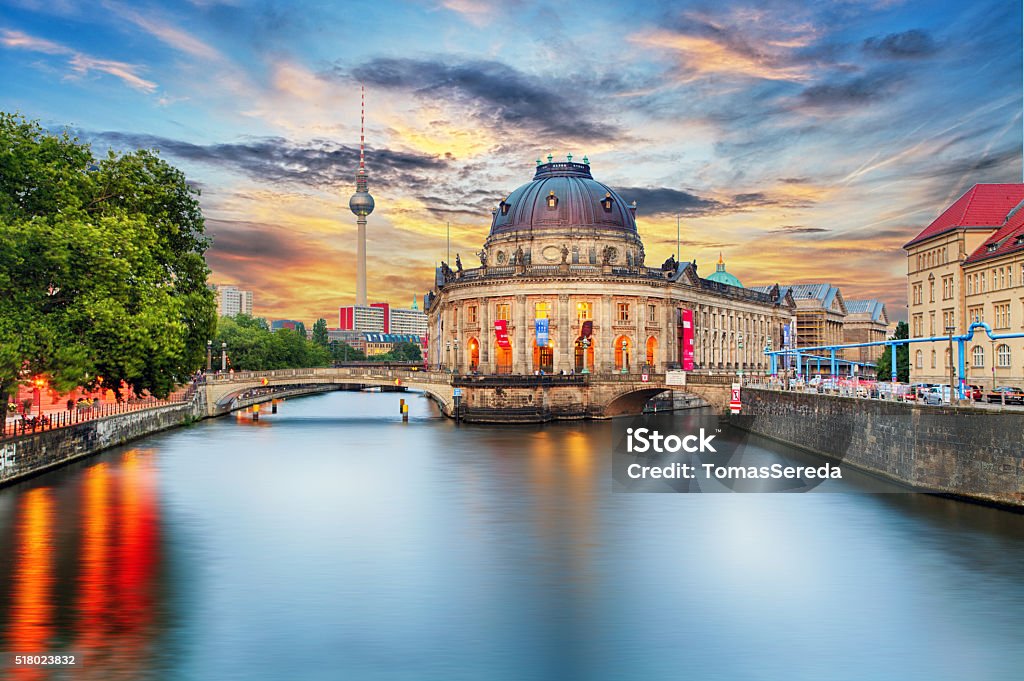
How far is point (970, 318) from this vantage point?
7869cm

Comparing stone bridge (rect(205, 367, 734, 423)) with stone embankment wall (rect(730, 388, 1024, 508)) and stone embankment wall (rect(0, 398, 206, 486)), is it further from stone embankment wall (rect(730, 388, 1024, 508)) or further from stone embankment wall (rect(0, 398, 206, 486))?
stone embankment wall (rect(730, 388, 1024, 508))

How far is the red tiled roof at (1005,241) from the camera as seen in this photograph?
71062mm

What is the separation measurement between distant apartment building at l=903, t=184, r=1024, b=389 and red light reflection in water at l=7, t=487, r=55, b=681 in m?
59.5

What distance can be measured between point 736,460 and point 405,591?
127ft

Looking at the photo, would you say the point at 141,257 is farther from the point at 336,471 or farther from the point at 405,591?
the point at 405,591

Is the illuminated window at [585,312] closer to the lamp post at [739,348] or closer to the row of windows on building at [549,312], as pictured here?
the row of windows on building at [549,312]

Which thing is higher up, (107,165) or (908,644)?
(107,165)

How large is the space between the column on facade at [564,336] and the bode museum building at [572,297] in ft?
0.39

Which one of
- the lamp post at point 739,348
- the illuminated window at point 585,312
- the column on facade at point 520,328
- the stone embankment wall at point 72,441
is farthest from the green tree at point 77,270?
the lamp post at point 739,348

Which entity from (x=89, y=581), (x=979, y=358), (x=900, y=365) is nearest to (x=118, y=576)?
(x=89, y=581)

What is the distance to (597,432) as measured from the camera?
285 feet

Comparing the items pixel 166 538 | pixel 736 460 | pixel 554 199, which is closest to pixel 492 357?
pixel 554 199

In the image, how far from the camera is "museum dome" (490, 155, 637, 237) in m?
129

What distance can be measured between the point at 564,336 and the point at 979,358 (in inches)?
1909
